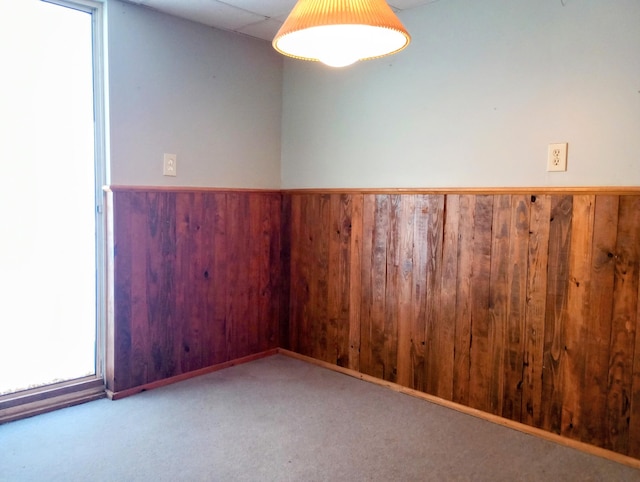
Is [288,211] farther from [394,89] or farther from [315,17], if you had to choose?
[315,17]

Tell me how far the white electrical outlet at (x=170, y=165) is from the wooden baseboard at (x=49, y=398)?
1.21 meters

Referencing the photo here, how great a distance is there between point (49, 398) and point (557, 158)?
275 cm

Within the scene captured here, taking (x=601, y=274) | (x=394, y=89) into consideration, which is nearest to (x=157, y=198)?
(x=394, y=89)

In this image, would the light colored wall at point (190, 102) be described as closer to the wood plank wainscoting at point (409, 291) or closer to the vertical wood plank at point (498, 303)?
the wood plank wainscoting at point (409, 291)

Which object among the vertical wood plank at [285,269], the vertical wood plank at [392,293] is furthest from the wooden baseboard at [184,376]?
the vertical wood plank at [392,293]

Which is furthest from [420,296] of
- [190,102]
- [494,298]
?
[190,102]

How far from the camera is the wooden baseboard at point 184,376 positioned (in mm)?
2764

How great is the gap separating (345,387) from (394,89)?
1746mm

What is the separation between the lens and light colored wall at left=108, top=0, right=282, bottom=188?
272 cm

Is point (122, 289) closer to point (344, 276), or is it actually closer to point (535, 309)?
point (344, 276)

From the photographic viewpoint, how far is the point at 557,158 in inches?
91.1

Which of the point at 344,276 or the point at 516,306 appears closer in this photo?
the point at 516,306

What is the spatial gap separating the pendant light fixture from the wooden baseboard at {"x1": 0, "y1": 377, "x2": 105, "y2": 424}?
213 cm

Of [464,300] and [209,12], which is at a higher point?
[209,12]
